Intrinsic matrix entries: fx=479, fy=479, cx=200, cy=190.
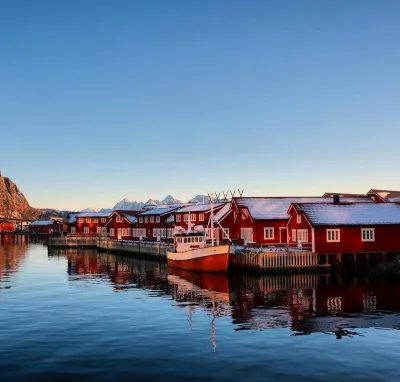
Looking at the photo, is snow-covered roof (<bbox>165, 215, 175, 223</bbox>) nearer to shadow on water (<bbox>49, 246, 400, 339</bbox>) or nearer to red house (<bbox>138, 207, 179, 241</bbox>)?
red house (<bbox>138, 207, 179, 241</bbox>)

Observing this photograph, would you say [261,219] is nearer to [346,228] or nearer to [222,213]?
[346,228]

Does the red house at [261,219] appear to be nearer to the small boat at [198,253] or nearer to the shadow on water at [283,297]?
the small boat at [198,253]

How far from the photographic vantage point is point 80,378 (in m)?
18.2

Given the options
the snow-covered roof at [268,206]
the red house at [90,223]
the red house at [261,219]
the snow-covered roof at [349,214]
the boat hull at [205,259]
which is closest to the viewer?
the boat hull at [205,259]

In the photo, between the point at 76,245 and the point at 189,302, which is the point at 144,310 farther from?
the point at 76,245

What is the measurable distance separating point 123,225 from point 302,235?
2413 inches

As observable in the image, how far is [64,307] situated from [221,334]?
544 inches

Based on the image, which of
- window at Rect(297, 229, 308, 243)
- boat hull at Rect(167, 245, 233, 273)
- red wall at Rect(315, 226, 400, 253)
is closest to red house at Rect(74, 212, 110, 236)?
boat hull at Rect(167, 245, 233, 273)

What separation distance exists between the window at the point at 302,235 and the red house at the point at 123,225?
54681mm

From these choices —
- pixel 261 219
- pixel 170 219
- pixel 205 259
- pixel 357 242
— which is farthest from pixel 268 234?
pixel 170 219

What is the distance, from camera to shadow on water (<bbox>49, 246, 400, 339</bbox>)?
2784 cm

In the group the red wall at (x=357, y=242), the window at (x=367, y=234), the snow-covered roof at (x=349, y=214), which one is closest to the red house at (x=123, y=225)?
the snow-covered roof at (x=349, y=214)

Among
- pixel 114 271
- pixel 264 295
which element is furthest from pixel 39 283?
pixel 264 295

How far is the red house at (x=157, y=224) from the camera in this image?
94562 millimetres
